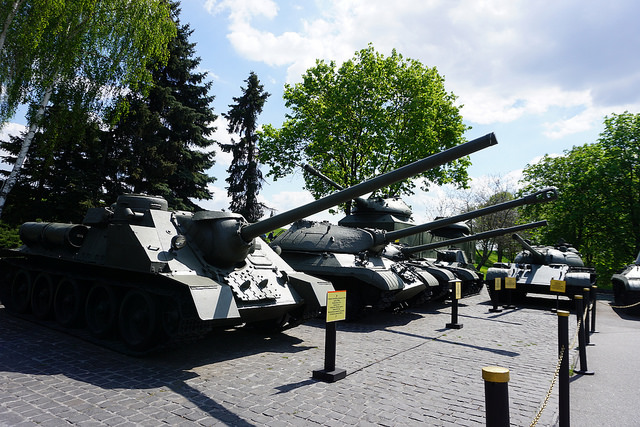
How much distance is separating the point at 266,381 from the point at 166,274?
2.02 metres

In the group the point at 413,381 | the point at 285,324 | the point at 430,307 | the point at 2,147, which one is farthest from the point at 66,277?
the point at 2,147

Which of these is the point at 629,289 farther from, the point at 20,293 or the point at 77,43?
the point at 77,43

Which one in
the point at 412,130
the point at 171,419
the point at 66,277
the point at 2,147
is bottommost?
the point at 171,419

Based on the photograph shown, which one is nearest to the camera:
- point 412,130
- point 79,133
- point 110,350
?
point 110,350

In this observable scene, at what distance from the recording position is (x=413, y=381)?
5.55 meters

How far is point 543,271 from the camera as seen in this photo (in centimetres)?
1459

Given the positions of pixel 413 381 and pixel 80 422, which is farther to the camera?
pixel 413 381

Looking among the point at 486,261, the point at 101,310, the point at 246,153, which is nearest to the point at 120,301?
the point at 101,310

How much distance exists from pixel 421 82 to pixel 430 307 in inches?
478

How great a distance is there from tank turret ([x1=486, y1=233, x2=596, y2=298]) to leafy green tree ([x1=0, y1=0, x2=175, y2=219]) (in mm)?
14757

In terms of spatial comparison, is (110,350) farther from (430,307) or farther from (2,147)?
(2,147)

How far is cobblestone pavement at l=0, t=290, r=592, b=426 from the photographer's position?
4.20 m

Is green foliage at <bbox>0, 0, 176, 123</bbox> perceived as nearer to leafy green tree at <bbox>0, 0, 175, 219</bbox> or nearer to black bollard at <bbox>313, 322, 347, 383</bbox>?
leafy green tree at <bbox>0, 0, 175, 219</bbox>

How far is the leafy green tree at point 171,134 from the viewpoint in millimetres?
20172
